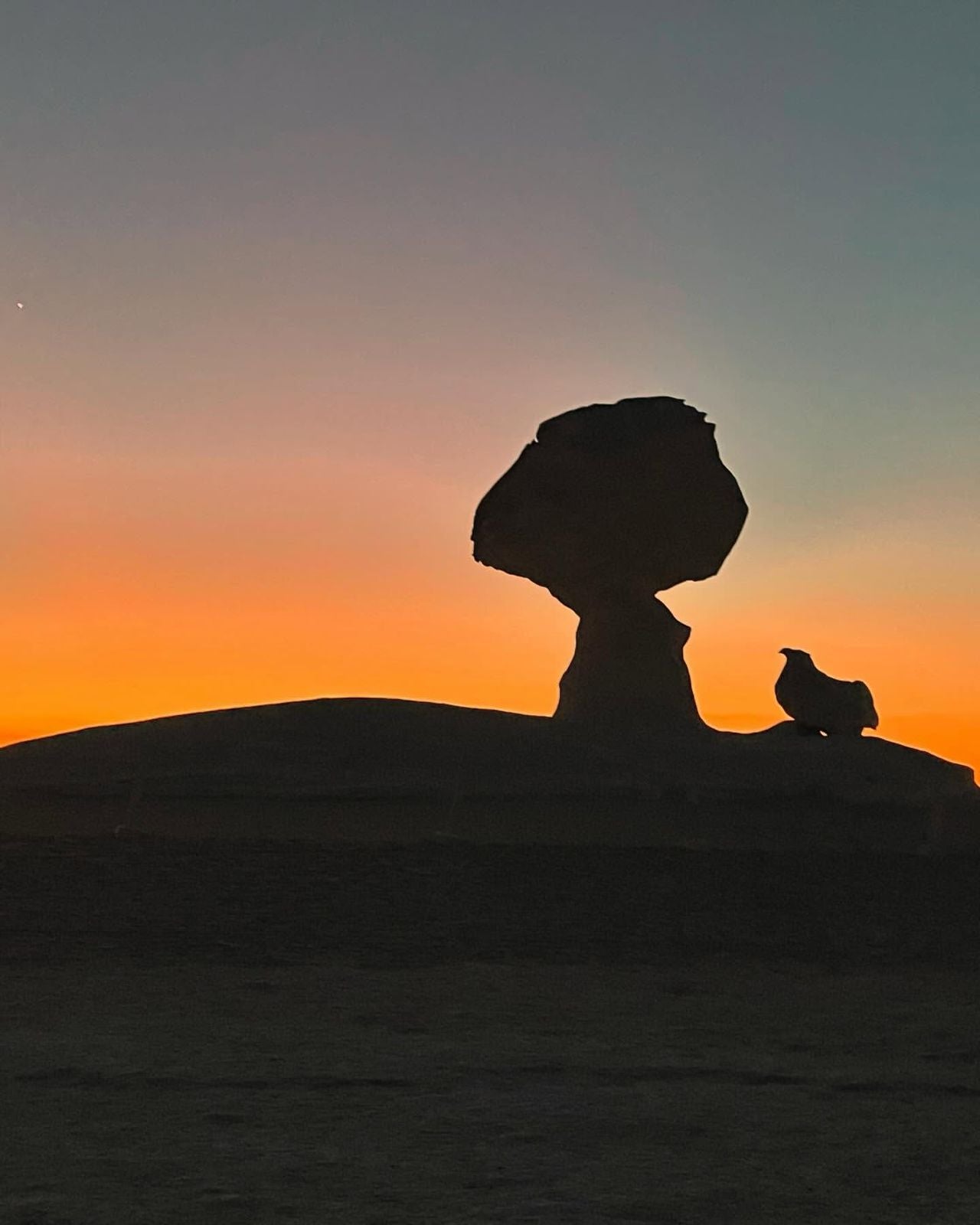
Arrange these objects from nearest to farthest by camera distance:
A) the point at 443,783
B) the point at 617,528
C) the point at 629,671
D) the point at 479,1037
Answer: the point at 479,1037 < the point at 443,783 < the point at 629,671 < the point at 617,528

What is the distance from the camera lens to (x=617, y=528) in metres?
28.8

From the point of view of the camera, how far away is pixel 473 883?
19.0m

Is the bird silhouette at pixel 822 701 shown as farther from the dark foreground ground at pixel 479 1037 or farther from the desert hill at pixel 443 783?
the dark foreground ground at pixel 479 1037

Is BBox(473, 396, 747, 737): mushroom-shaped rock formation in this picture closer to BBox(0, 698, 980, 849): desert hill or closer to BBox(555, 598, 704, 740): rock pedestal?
BBox(555, 598, 704, 740): rock pedestal

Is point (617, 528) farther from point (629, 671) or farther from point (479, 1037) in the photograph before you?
point (479, 1037)

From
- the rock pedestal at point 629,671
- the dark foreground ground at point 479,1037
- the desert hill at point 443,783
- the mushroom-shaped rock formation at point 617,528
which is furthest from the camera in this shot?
the mushroom-shaped rock formation at point 617,528

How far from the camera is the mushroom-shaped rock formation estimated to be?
28484 millimetres

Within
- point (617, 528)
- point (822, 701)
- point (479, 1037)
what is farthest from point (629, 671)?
→ point (479, 1037)

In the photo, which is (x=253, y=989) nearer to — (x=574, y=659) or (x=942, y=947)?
(x=942, y=947)

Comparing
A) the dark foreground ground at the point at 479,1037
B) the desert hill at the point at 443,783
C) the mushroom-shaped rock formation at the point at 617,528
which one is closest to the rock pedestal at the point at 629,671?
the mushroom-shaped rock formation at the point at 617,528

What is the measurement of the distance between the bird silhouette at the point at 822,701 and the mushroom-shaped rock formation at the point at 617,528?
98.1 inches

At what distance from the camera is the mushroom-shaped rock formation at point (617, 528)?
28.5m

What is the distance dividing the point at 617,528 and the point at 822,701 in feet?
18.2

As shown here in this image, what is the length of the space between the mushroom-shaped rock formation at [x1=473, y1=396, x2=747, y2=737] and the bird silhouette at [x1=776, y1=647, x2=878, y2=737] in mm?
2492
